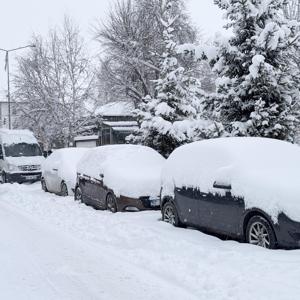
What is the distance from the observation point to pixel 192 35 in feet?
102

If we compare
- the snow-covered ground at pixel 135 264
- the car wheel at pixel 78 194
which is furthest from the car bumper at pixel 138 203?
the car wheel at pixel 78 194

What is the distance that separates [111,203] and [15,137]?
39.8 feet

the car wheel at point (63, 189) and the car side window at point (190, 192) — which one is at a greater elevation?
the car side window at point (190, 192)

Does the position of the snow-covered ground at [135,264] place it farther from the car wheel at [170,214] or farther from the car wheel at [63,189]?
the car wheel at [63,189]

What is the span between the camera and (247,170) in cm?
782

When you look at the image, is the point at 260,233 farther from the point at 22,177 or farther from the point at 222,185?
the point at 22,177

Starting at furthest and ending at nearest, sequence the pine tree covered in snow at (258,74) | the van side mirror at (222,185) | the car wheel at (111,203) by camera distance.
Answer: the pine tree covered in snow at (258,74)
the car wheel at (111,203)
the van side mirror at (222,185)

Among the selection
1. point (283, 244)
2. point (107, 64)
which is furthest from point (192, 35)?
point (283, 244)

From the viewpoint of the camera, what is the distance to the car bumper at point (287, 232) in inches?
270

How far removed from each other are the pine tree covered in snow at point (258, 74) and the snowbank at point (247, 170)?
3.93 metres

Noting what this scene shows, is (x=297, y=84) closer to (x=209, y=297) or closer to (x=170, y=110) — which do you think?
(x=170, y=110)

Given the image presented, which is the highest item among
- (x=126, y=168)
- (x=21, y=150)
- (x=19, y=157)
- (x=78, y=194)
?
(x=21, y=150)

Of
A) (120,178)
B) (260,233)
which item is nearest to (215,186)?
(260,233)

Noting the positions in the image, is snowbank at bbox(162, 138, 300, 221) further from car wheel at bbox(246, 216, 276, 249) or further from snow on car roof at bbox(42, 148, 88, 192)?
snow on car roof at bbox(42, 148, 88, 192)
